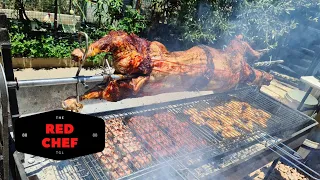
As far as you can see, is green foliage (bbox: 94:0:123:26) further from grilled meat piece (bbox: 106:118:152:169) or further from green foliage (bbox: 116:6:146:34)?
grilled meat piece (bbox: 106:118:152:169)

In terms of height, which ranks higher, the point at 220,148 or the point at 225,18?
the point at 225,18

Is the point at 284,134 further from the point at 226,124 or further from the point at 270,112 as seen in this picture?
the point at 226,124

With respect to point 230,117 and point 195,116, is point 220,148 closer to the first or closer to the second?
point 195,116

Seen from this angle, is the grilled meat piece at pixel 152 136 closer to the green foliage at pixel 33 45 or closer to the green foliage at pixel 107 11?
the green foliage at pixel 33 45

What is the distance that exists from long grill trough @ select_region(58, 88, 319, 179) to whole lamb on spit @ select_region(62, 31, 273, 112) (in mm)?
654

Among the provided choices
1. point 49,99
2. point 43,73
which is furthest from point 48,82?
point 43,73

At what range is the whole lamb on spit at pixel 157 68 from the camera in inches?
100

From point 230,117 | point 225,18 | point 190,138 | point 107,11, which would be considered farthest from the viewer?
point 107,11

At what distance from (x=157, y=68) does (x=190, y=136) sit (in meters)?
1.28

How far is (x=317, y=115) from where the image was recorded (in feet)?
17.5

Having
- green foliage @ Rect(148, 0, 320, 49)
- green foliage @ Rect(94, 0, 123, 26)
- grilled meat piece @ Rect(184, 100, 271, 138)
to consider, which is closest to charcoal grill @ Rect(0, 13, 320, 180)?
grilled meat piece @ Rect(184, 100, 271, 138)

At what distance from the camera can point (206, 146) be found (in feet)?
10.7

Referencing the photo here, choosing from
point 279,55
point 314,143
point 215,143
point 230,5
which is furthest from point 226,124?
point 279,55

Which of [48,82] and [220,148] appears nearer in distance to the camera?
[48,82]
